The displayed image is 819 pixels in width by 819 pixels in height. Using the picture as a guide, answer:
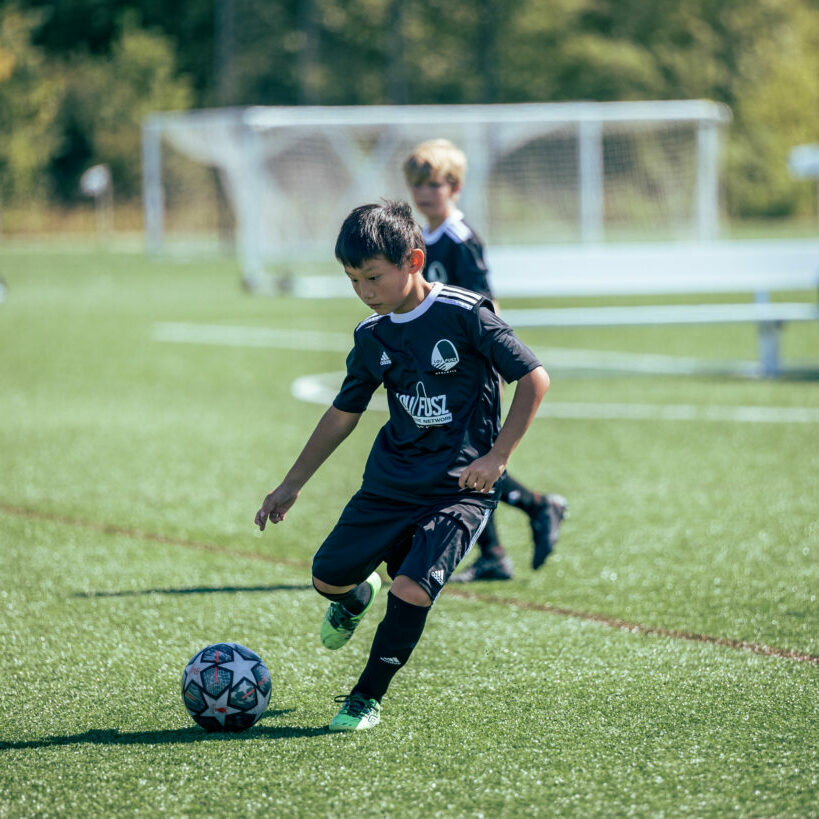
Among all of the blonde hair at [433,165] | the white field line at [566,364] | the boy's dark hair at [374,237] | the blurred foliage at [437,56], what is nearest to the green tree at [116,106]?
the blurred foliage at [437,56]

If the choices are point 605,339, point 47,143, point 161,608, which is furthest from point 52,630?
point 47,143

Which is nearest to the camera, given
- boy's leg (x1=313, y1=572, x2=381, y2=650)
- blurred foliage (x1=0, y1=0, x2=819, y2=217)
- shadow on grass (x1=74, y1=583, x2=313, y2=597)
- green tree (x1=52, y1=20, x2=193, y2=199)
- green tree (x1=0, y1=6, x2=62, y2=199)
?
boy's leg (x1=313, y1=572, x2=381, y2=650)

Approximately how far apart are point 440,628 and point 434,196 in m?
1.80

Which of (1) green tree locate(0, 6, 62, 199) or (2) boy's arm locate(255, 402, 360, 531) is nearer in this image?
(2) boy's arm locate(255, 402, 360, 531)

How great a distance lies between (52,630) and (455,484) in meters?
1.80

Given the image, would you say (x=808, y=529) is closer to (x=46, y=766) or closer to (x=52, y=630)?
(x=52, y=630)

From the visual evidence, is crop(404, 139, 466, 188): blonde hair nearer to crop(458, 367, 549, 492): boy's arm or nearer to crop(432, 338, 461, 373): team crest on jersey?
crop(432, 338, 461, 373): team crest on jersey

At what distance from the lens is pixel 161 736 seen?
11.5ft

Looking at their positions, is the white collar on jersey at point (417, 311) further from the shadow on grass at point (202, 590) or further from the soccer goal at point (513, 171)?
the soccer goal at point (513, 171)

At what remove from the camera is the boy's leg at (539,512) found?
16.9ft

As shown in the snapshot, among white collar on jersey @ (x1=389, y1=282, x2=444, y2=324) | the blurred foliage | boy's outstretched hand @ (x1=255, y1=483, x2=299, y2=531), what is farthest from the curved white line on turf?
the blurred foliage

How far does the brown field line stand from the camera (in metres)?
4.19

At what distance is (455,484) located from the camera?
11.7ft

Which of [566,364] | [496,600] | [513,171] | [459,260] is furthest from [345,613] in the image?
[513,171]
